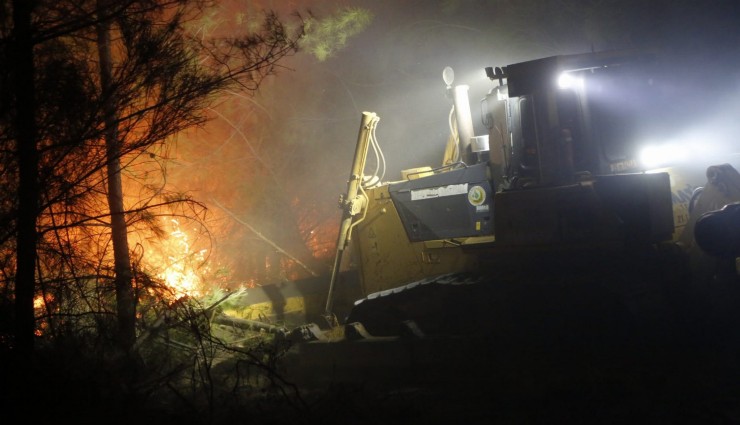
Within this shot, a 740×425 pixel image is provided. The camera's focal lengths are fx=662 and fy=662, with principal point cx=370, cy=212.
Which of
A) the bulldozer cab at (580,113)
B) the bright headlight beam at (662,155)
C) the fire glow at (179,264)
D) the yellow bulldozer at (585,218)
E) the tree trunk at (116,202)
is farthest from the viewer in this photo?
the fire glow at (179,264)

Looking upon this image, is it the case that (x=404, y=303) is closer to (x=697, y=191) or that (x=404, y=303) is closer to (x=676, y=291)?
(x=676, y=291)

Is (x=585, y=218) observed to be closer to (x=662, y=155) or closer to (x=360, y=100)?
(x=662, y=155)

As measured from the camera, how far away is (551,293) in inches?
295

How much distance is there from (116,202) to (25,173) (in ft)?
8.29

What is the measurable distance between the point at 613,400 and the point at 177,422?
396cm

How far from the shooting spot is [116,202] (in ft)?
27.8

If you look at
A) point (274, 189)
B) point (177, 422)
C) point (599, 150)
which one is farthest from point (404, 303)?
point (274, 189)

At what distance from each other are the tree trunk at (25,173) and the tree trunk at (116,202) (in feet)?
2.11

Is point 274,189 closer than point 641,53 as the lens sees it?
No

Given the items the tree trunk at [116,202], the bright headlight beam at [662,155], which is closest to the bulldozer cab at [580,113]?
the bright headlight beam at [662,155]

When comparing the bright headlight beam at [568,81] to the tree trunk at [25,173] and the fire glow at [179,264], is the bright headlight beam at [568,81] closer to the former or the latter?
the tree trunk at [25,173]

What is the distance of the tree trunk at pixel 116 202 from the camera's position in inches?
248

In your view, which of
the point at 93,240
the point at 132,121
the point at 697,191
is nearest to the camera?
the point at 132,121

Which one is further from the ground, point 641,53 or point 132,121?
point 641,53
